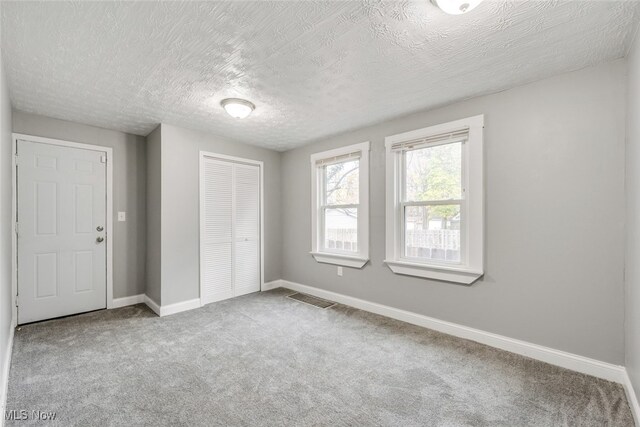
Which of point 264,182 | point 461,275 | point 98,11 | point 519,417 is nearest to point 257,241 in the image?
point 264,182

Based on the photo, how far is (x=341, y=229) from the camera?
13.2ft

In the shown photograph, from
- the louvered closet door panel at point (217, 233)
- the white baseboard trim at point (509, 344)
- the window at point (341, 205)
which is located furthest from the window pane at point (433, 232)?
Answer: the louvered closet door panel at point (217, 233)

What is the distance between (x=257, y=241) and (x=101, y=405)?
9.35ft

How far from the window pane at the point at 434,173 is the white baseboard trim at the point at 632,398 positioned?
5.65ft

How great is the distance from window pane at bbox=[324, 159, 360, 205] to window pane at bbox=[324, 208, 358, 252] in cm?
14

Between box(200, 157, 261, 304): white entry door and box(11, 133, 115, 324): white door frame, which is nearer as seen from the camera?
box(11, 133, 115, 324): white door frame

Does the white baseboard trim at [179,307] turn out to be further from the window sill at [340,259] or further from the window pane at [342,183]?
the window pane at [342,183]

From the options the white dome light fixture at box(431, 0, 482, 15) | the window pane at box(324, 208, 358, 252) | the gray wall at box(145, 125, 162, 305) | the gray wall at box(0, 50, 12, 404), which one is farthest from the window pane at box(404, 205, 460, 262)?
the gray wall at box(0, 50, 12, 404)

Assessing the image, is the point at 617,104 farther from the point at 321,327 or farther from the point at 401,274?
the point at 321,327

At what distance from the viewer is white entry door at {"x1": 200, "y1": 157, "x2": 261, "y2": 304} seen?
12.8 feet

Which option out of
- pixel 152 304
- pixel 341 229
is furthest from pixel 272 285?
pixel 152 304

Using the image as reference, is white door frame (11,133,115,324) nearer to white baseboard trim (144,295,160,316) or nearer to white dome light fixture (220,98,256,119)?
white baseboard trim (144,295,160,316)

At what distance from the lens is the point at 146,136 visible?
396 centimetres

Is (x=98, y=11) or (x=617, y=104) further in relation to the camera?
(x=617, y=104)
